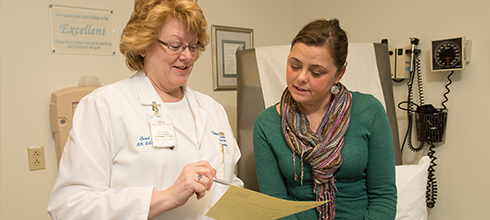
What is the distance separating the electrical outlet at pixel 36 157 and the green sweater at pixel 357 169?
4.08 ft

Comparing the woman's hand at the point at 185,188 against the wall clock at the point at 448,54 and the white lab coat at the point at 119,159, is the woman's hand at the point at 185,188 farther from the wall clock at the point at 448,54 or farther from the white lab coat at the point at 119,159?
the wall clock at the point at 448,54

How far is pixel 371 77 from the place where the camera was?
1.71 meters

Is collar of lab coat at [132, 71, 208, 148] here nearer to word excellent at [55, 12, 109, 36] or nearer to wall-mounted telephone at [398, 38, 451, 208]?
word excellent at [55, 12, 109, 36]

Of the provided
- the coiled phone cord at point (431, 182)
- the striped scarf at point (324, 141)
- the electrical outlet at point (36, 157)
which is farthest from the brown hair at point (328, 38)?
the electrical outlet at point (36, 157)

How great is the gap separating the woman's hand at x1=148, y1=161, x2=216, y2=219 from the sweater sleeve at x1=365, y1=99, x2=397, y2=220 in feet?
2.12

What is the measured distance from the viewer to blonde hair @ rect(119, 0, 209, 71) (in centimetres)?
94

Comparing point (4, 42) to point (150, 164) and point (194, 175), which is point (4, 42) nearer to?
point (150, 164)

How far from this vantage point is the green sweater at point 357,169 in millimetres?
1148

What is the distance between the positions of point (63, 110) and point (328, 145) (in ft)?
4.35

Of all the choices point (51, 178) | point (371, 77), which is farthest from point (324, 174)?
point (51, 178)

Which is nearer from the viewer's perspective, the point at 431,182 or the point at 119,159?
the point at 119,159

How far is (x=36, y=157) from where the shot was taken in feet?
5.44

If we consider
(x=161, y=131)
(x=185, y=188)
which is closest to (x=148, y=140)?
(x=161, y=131)

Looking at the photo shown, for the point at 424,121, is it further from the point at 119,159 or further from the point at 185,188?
the point at 119,159
